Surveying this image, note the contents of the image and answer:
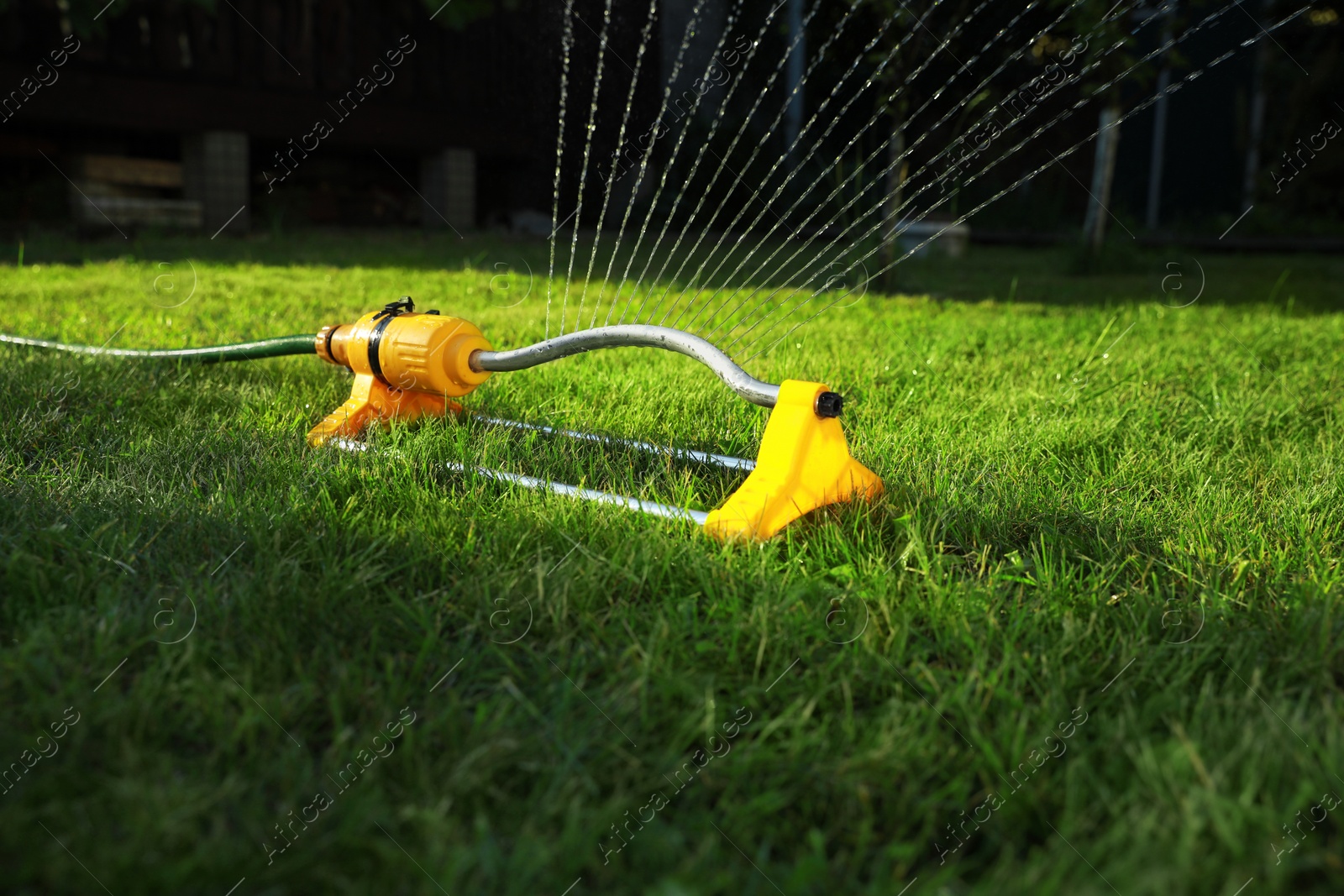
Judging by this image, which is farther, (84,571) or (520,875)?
(84,571)

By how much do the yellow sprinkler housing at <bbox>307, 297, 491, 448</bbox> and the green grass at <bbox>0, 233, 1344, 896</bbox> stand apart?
3.1 inches

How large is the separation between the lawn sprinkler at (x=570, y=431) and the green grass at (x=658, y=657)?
47 mm

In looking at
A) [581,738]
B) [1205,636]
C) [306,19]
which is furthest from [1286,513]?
[306,19]

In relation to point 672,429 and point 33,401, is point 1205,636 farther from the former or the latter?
point 33,401

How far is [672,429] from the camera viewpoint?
1.92 metres

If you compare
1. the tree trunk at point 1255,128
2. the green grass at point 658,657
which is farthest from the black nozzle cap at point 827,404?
the tree trunk at point 1255,128

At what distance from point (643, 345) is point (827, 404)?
34 cm

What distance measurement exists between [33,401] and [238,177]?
199 inches

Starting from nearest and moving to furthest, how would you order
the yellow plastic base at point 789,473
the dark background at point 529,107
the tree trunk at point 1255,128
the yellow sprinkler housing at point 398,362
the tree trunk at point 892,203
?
1. the yellow plastic base at point 789,473
2. the yellow sprinkler housing at point 398,362
3. the tree trunk at point 892,203
4. the dark background at point 529,107
5. the tree trunk at point 1255,128

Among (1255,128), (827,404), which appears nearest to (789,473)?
(827,404)

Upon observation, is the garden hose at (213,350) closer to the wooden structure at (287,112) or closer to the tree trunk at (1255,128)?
the wooden structure at (287,112)

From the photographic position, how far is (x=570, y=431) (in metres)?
1.82

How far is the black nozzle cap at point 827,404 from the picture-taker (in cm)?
134

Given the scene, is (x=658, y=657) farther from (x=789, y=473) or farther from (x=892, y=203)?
(x=892, y=203)
